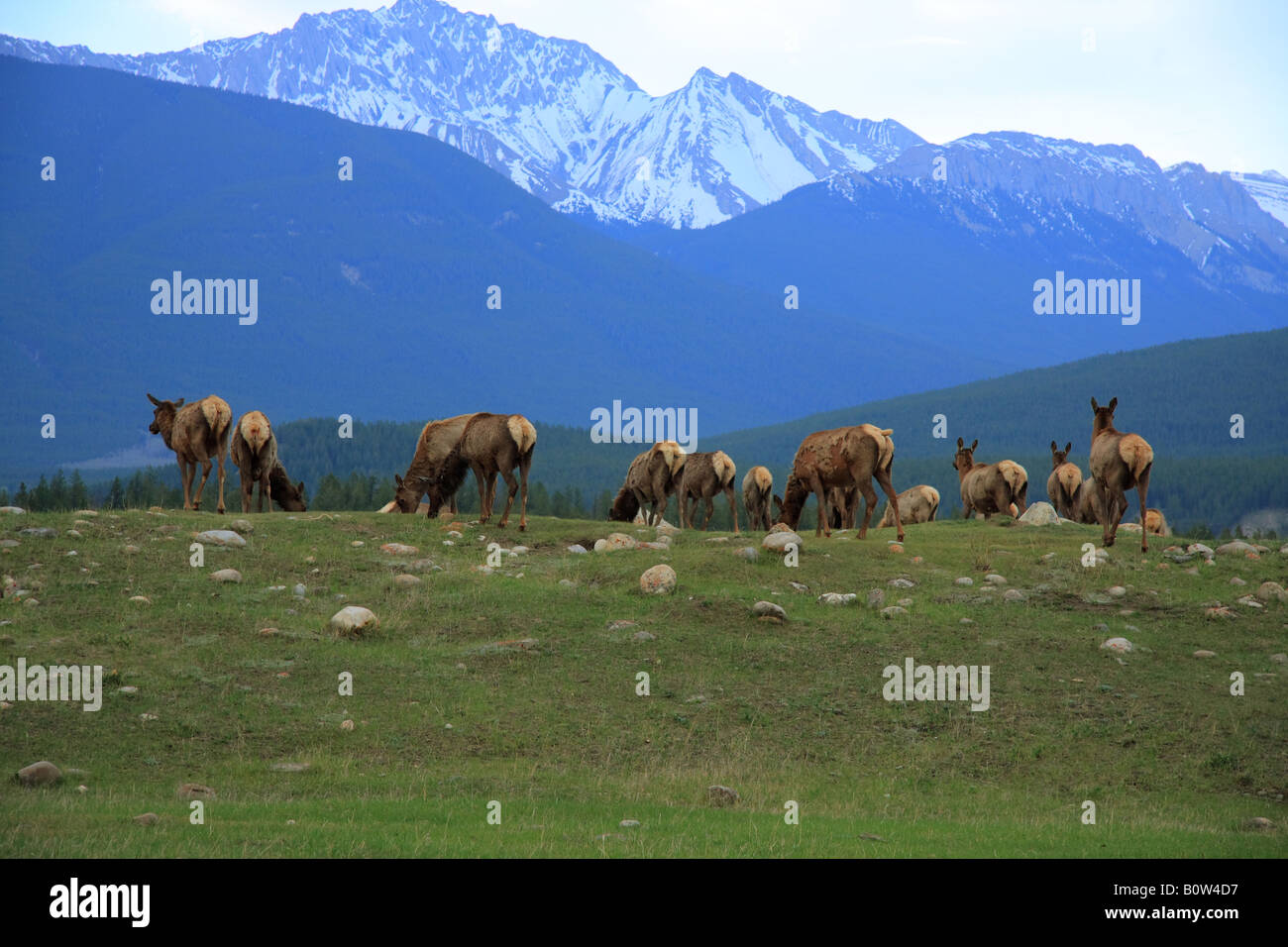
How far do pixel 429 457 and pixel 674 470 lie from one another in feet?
30.5

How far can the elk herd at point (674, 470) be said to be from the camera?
1104 inches

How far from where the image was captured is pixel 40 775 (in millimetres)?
14078

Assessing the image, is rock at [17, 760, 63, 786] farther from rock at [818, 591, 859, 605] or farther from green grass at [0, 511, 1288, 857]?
rock at [818, 591, 859, 605]

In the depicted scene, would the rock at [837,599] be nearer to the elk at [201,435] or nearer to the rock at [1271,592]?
the rock at [1271,592]

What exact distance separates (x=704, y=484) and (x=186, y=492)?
1527 centimetres

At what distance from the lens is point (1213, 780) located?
52.5 feet

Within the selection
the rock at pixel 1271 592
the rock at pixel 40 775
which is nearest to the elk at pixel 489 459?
the rock at pixel 40 775

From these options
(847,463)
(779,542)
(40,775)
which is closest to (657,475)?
(847,463)

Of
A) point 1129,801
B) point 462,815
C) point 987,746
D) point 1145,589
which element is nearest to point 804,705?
→ point 987,746

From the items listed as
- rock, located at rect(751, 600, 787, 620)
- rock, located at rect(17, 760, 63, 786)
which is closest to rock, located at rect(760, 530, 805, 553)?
rock, located at rect(751, 600, 787, 620)

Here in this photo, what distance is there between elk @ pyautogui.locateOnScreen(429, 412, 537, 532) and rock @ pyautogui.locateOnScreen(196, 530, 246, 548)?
18.7ft

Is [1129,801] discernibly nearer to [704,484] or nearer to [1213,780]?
[1213,780]

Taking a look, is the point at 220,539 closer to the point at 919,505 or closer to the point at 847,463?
the point at 847,463
